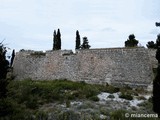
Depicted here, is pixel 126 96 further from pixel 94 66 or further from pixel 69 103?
pixel 94 66

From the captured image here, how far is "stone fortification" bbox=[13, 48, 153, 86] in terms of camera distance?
84.6 feet

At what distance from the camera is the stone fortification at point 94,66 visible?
25797 millimetres

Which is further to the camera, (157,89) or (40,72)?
(40,72)

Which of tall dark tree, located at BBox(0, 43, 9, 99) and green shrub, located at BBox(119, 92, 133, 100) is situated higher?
tall dark tree, located at BBox(0, 43, 9, 99)

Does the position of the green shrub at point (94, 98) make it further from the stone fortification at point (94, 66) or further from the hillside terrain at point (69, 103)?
the stone fortification at point (94, 66)

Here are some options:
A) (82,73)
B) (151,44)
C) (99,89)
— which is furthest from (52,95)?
(151,44)

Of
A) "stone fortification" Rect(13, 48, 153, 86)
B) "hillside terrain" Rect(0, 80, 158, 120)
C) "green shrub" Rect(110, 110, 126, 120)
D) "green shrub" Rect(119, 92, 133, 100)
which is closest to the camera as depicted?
"green shrub" Rect(110, 110, 126, 120)

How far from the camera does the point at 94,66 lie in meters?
28.3

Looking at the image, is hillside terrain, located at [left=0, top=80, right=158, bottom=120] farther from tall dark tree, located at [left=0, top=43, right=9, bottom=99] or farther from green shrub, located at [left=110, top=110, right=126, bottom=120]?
tall dark tree, located at [left=0, top=43, right=9, bottom=99]

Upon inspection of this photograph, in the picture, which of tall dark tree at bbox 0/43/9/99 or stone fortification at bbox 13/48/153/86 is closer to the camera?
tall dark tree at bbox 0/43/9/99

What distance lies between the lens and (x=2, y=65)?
523 inches

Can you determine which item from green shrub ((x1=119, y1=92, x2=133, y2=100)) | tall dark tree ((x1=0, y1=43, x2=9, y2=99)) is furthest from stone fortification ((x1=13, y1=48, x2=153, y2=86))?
tall dark tree ((x1=0, y1=43, x2=9, y2=99))

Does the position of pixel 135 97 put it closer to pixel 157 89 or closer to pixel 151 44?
pixel 157 89

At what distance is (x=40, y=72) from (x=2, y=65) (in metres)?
19.3
